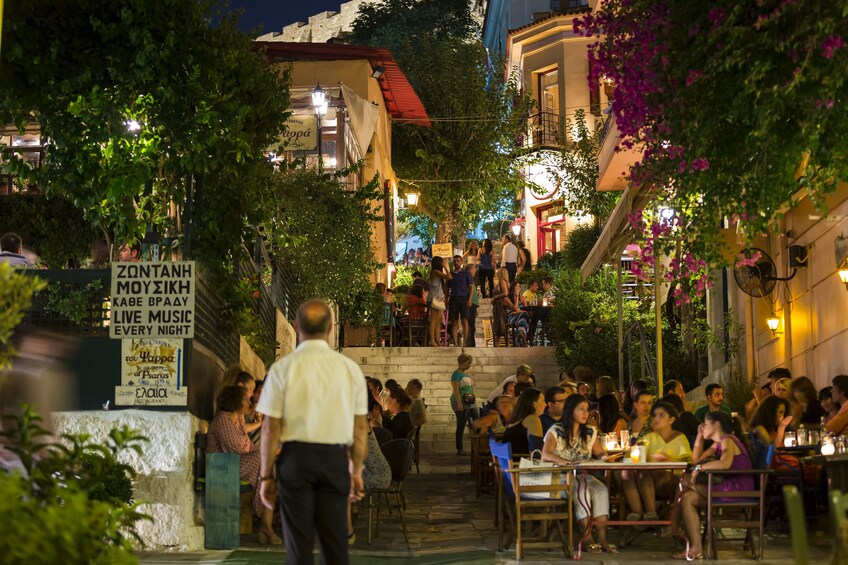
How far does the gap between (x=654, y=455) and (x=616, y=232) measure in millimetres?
5938

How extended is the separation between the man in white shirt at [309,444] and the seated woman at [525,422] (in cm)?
530

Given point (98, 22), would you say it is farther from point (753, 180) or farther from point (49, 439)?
point (753, 180)

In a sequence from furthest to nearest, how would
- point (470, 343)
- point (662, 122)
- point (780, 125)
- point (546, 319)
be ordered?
point (546, 319) < point (470, 343) < point (662, 122) < point (780, 125)

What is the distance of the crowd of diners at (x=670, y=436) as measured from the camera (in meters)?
10.2

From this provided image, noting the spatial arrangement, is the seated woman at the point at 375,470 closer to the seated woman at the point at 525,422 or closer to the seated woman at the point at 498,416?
the seated woman at the point at 525,422

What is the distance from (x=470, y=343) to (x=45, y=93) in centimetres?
1316

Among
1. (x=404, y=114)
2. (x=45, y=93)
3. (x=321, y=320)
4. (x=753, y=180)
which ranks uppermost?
(x=404, y=114)

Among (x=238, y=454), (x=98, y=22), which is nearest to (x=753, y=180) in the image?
(x=238, y=454)

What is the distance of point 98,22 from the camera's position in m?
11.2

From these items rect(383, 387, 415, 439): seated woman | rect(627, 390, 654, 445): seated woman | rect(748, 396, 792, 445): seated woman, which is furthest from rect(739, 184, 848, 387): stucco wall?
rect(383, 387, 415, 439): seated woman

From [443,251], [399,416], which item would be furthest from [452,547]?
[443,251]

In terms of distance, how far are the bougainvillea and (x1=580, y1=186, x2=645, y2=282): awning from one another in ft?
14.8

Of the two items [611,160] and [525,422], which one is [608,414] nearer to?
[525,422]

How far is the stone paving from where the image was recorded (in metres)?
10.1
